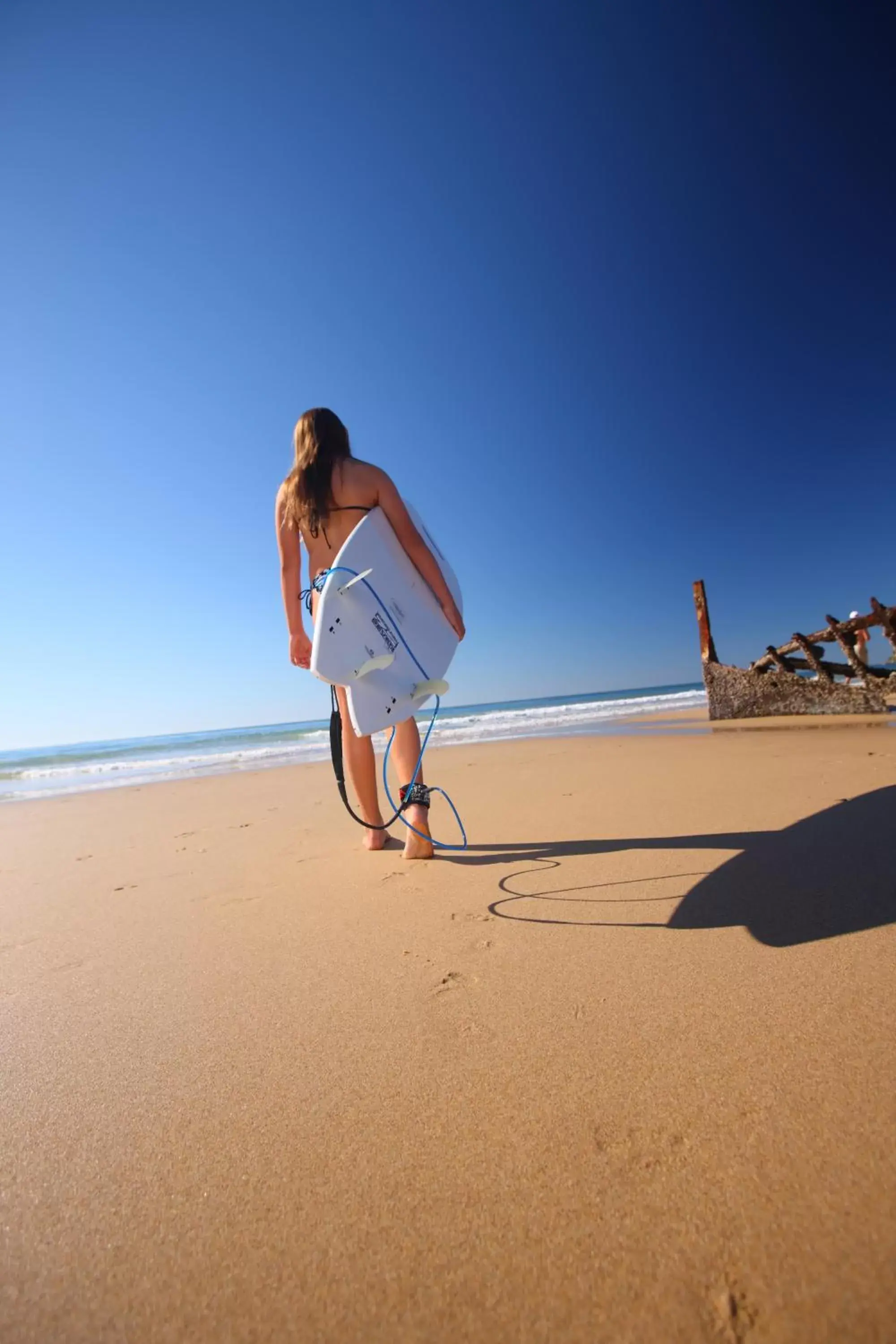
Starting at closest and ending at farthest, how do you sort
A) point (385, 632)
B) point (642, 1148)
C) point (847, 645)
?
point (642, 1148)
point (385, 632)
point (847, 645)

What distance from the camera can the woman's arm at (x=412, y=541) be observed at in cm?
258

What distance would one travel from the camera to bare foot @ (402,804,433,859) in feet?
8.21

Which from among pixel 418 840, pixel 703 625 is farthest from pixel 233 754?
pixel 418 840

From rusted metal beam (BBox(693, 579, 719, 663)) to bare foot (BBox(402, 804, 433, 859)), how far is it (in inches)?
295

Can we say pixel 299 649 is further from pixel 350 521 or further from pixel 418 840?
pixel 418 840

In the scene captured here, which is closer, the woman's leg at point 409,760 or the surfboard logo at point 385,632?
the surfboard logo at point 385,632

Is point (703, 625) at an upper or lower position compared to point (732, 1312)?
upper

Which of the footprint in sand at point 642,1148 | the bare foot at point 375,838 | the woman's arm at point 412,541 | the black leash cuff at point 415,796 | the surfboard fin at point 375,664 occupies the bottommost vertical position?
the footprint in sand at point 642,1148

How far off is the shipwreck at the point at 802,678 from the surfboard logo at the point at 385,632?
21.7ft

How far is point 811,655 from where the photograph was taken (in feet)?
25.3

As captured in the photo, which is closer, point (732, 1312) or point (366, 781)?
point (732, 1312)

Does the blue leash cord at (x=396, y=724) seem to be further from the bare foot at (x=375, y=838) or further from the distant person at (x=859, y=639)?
the distant person at (x=859, y=639)

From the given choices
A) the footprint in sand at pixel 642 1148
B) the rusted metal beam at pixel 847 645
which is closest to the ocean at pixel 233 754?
the rusted metal beam at pixel 847 645

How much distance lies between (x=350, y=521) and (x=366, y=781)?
3.86 feet
